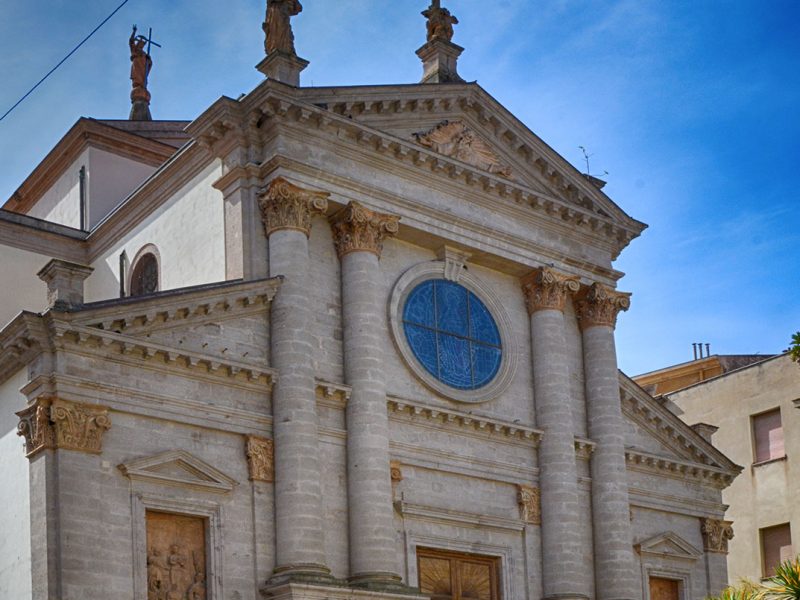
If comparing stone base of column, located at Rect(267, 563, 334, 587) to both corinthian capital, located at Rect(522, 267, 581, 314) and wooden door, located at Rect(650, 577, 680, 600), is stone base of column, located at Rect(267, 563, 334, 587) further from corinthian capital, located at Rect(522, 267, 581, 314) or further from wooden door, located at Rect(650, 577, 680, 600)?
wooden door, located at Rect(650, 577, 680, 600)

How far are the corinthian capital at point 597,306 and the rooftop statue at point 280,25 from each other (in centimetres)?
867

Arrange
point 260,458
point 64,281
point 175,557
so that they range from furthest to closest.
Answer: point 260,458 < point 175,557 < point 64,281

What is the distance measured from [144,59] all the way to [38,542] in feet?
71.9

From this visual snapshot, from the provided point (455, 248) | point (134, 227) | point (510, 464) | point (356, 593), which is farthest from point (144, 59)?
Answer: point (356, 593)

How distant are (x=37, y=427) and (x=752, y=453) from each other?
937 inches

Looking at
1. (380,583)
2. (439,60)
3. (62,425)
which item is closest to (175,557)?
(62,425)

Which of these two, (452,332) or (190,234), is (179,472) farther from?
(452,332)

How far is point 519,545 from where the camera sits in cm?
2908

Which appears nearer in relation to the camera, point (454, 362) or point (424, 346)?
point (424, 346)

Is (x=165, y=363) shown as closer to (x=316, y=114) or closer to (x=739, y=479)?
(x=316, y=114)

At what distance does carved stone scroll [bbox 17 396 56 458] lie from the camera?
73.8 ft

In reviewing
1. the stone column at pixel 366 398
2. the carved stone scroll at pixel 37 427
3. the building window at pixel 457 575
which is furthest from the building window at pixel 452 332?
the carved stone scroll at pixel 37 427

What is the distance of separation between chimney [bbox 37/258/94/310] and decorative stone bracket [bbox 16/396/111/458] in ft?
5.49

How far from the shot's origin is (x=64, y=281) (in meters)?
23.5
